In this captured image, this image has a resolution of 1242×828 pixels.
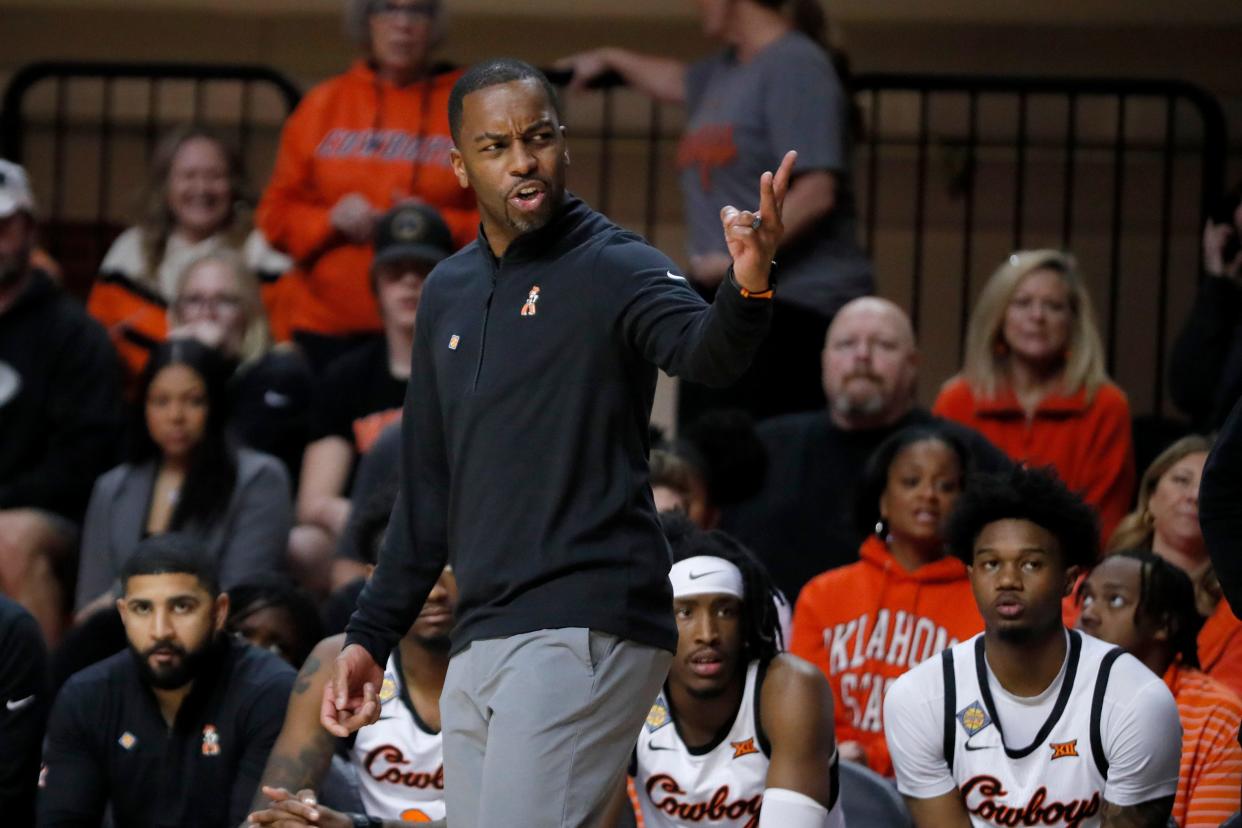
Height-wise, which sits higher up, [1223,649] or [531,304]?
[531,304]

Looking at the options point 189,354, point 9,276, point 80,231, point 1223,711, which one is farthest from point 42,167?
point 1223,711

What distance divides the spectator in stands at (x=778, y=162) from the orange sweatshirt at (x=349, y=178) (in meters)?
0.81

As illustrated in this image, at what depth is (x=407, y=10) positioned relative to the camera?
6.66 metres

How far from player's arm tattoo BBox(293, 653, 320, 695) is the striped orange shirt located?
182 cm

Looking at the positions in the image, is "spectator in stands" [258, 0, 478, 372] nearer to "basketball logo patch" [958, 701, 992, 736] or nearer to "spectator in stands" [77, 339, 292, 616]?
"spectator in stands" [77, 339, 292, 616]

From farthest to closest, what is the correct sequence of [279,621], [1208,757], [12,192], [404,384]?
[12,192] < [404,384] < [279,621] < [1208,757]

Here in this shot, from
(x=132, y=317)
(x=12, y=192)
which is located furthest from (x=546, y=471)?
(x=132, y=317)

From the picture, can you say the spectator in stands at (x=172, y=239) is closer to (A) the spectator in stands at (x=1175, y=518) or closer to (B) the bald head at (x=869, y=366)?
(B) the bald head at (x=869, y=366)

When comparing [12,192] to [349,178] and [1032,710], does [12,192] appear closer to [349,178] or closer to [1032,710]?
[349,178]

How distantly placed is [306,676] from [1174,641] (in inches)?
76.3

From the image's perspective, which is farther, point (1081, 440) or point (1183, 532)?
point (1081, 440)

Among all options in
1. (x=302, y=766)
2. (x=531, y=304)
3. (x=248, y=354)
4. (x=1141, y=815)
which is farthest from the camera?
(x=248, y=354)

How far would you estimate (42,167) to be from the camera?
841cm

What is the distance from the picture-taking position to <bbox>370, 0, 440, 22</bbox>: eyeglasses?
6.66 m
